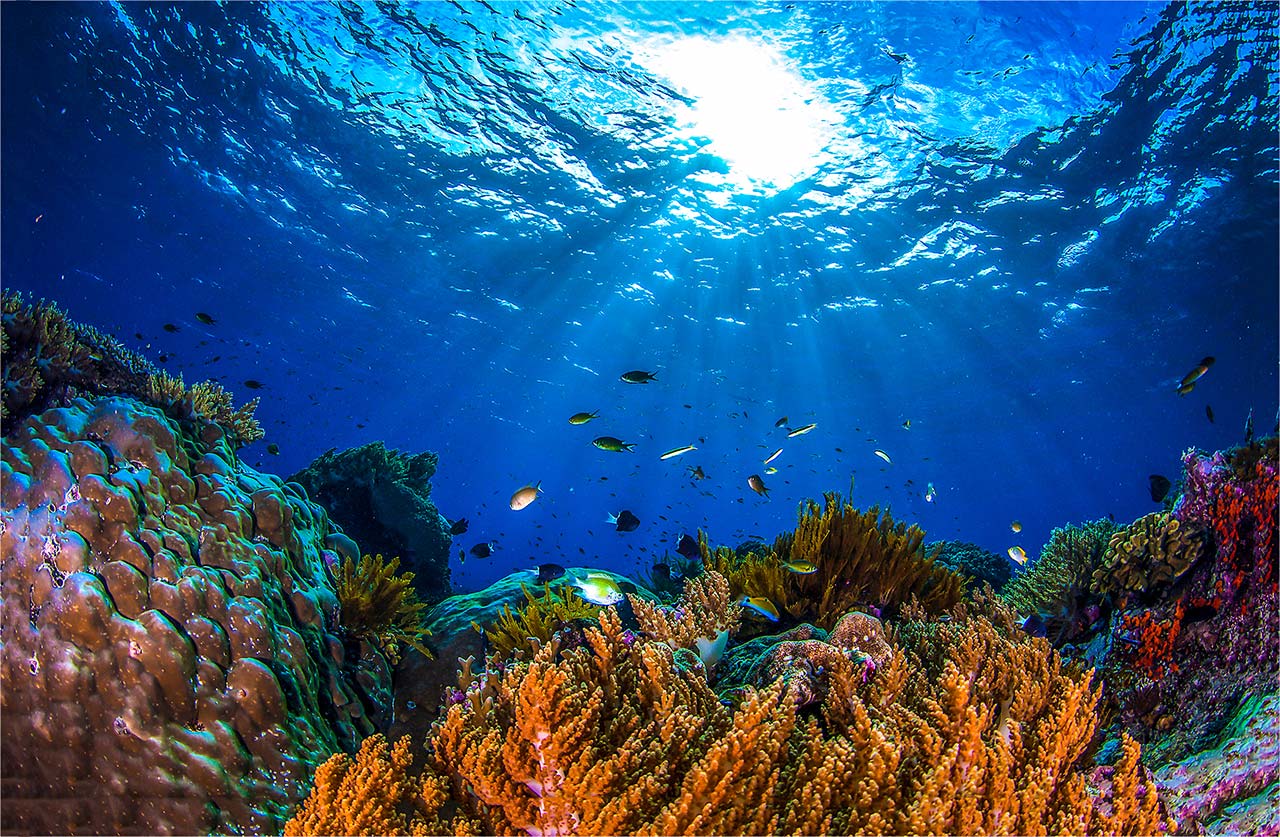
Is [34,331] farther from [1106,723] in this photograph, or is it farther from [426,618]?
[1106,723]

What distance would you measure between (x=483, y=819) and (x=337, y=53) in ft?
60.5

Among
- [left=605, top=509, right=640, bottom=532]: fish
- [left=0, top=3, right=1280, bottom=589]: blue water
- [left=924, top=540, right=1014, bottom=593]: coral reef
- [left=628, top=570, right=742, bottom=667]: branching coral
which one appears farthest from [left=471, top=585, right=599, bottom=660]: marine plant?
[left=924, top=540, right=1014, bottom=593]: coral reef

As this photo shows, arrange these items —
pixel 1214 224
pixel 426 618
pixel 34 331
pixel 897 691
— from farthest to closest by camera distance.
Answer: pixel 1214 224 < pixel 426 618 < pixel 34 331 < pixel 897 691

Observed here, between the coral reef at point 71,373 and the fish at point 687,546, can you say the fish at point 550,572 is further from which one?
the coral reef at point 71,373

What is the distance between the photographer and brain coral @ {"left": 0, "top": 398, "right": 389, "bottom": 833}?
3654 millimetres

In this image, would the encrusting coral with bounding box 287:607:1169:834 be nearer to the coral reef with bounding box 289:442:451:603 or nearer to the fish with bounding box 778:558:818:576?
the fish with bounding box 778:558:818:576

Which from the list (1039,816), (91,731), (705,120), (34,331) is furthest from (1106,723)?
(705,120)

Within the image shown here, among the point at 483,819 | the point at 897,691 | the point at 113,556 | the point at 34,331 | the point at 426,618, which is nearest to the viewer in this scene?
the point at 483,819

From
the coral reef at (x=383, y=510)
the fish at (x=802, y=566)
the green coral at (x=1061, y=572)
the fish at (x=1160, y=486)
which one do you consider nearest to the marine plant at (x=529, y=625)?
the fish at (x=802, y=566)

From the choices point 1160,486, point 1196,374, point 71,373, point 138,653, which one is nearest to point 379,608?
point 138,653

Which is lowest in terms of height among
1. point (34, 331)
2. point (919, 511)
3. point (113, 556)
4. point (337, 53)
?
point (113, 556)

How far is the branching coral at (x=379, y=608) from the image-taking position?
5199mm

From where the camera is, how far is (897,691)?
3117 mm

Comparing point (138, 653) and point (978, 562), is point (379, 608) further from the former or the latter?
point (978, 562)
